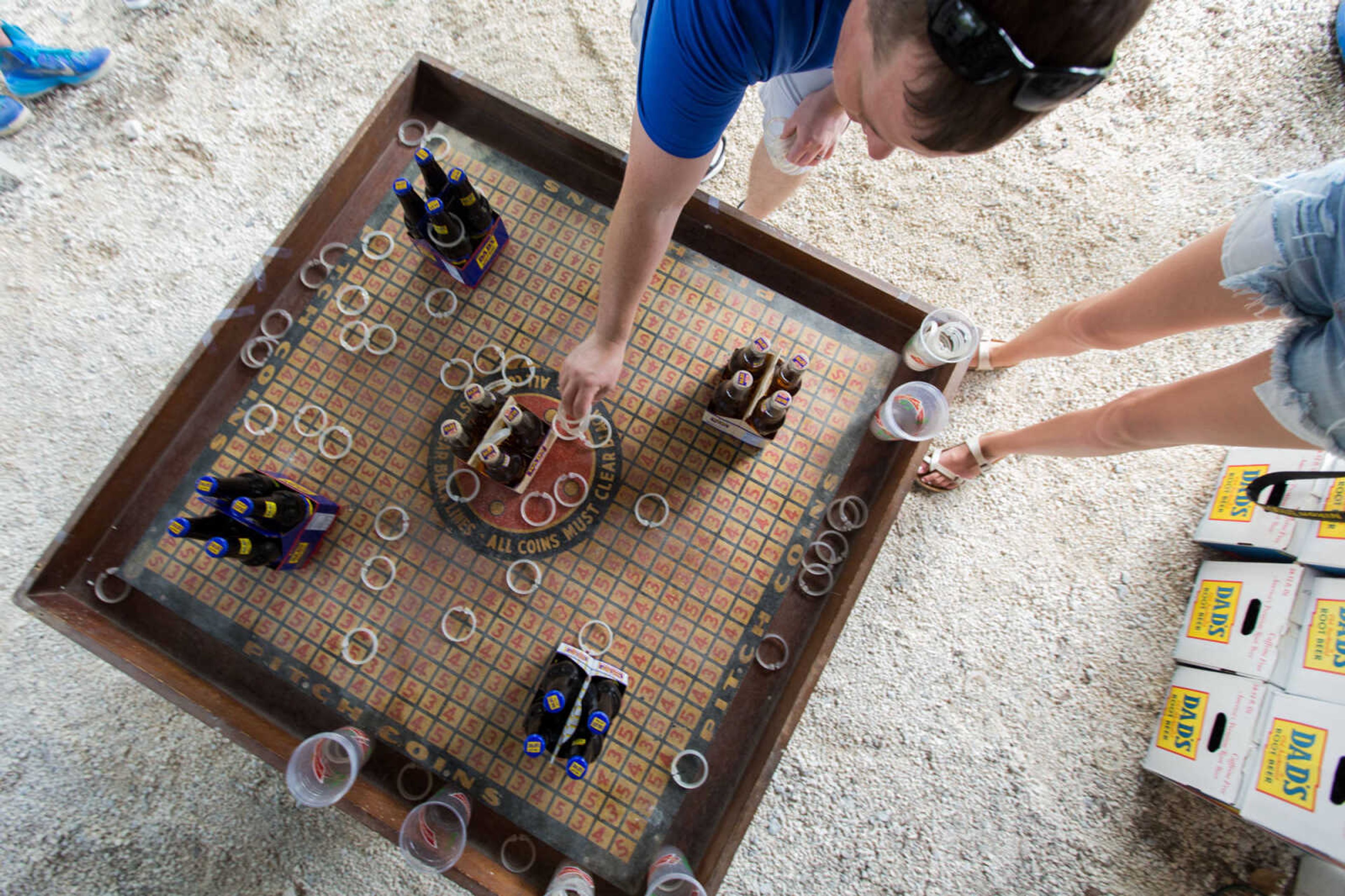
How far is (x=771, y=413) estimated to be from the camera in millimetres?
1204

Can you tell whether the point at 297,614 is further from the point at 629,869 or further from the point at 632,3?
the point at 632,3

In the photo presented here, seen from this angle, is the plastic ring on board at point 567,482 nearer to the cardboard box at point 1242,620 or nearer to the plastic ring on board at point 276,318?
the plastic ring on board at point 276,318

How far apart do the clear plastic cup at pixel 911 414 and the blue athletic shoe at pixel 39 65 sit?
8.41 ft

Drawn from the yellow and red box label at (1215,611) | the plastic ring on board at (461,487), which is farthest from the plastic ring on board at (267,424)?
the yellow and red box label at (1215,611)

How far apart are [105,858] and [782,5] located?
2.35 m

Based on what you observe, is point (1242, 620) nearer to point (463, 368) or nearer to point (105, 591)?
point (463, 368)

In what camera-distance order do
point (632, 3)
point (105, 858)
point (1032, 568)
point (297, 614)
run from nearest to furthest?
point (297, 614) → point (105, 858) → point (1032, 568) → point (632, 3)

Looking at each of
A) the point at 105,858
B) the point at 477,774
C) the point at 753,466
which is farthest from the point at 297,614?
A: the point at 105,858

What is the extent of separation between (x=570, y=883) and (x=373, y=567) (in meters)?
0.65

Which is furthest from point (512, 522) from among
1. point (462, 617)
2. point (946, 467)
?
point (946, 467)

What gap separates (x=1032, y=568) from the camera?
6.16ft

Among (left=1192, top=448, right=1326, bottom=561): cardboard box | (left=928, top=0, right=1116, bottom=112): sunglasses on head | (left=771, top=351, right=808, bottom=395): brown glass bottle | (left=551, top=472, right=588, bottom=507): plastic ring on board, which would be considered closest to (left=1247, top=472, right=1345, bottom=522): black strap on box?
(left=1192, top=448, right=1326, bottom=561): cardboard box

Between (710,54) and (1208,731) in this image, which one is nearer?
(710,54)

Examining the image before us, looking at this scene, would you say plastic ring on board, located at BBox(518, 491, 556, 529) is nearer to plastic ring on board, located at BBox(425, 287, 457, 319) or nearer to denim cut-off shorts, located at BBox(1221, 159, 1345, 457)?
plastic ring on board, located at BBox(425, 287, 457, 319)
